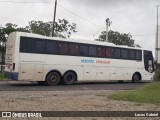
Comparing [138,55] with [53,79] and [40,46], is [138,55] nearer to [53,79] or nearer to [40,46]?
[53,79]

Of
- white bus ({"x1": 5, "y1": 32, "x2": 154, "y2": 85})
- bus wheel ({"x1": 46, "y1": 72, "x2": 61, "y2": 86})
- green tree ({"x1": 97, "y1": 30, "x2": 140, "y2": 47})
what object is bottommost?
bus wheel ({"x1": 46, "y1": 72, "x2": 61, "y2": 86})

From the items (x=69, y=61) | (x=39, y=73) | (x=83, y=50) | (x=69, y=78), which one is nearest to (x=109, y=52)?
(x=83, y=50)

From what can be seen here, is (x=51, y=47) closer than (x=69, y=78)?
Yes

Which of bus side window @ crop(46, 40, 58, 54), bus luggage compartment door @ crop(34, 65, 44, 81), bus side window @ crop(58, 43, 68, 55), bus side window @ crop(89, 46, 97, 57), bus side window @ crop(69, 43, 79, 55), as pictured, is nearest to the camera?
bus luggage compartment door @ crop(34, 65, 44, 81)

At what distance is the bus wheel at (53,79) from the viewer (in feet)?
72.8

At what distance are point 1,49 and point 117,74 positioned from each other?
47.0ft

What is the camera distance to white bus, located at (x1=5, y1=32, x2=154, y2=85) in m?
20.8

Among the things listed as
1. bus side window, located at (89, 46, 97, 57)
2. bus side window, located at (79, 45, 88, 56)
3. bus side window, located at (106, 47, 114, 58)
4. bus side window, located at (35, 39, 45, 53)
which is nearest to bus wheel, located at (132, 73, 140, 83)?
bus side window, located at (106, 47, 114, 58)

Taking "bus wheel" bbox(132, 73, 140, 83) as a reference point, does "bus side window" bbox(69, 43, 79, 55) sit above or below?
above

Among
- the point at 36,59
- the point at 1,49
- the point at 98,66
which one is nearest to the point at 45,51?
the point at 36,59

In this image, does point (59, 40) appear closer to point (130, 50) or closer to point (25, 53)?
point (25, 53)

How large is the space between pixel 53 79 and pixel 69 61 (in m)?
1.73

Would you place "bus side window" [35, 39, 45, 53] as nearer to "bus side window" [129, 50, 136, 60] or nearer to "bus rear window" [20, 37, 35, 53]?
"bus rear window" [20, 37, 35, 53]

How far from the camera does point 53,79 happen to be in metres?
22.4
